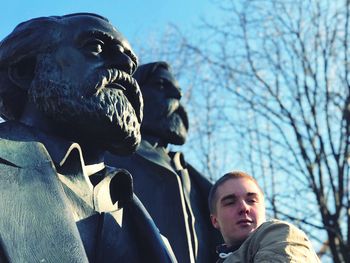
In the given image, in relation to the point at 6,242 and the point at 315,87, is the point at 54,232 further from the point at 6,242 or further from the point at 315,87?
the point at 315,87

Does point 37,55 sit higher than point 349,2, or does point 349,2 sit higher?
point 349,2

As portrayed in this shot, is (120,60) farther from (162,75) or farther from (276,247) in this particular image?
(162,75)

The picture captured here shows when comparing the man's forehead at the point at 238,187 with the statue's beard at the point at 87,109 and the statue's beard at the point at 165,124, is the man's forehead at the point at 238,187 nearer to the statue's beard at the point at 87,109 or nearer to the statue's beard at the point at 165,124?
the statue's beard at the point at 87,109

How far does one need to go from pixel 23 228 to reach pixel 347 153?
31.1 feet

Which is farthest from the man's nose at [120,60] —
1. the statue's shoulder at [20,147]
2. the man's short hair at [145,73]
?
the man's short hair at [145,73]

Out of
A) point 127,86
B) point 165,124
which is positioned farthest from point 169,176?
point 127,86

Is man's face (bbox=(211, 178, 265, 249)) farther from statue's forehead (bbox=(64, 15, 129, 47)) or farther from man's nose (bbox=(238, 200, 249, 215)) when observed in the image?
statue's forehead (bbox=(64, 15, 129, 47))

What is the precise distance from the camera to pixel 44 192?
2.03 m

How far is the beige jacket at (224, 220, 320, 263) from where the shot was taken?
2424 millimetres

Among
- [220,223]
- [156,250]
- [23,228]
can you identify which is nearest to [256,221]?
[220,223]

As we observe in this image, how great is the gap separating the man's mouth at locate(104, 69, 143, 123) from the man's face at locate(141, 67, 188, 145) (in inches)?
93.8

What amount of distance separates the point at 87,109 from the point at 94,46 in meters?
0.24

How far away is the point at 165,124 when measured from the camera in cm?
497

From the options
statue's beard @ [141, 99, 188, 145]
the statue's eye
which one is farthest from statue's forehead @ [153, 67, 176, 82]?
the statue's eye
